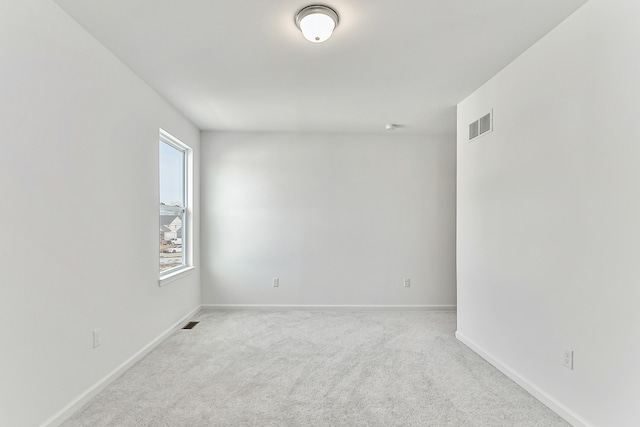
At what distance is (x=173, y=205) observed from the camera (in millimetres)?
4016

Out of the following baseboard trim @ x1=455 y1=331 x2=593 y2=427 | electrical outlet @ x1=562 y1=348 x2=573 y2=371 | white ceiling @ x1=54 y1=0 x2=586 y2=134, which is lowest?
baseboard trim @ x1=455 y1=331 x2=593 y2=427

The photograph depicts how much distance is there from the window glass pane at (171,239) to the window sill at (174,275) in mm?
134

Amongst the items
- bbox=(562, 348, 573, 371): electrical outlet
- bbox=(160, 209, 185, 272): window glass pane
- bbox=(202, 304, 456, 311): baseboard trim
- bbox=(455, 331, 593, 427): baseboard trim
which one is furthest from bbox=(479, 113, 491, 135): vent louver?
bbox=(160, 209, 185, 272): window glass pane

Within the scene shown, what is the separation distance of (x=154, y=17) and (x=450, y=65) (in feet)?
6.86

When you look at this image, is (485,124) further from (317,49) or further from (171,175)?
(171,175)

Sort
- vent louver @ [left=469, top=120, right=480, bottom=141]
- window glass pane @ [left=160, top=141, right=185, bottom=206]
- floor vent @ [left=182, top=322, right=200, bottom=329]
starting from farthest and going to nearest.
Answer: floor vent @ [left=182, top=322, right=200, bottom=329] < window glass pane @ [left=160, top=141, right=185, bottom=206] < vent louver @ [left=469, top=120, right=480, bottom=141]

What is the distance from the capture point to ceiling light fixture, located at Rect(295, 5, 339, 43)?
6.31ft

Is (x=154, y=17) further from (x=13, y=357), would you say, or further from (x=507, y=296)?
(x=507, y=296)

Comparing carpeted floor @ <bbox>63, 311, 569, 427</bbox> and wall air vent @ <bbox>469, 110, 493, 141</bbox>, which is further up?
wall air vent @ <bbox>469, 110, 493, 141</bbox>

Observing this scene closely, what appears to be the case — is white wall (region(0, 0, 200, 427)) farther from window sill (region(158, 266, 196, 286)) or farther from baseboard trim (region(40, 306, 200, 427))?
window sill (region(158, 266, 196, 286))

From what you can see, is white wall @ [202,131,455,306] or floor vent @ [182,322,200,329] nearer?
floor vent @ [182,322,200,329]

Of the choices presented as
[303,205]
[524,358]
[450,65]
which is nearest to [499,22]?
[450,65]

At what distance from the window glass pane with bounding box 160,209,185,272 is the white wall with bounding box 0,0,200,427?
788 mm

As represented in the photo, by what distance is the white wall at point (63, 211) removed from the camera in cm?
169
